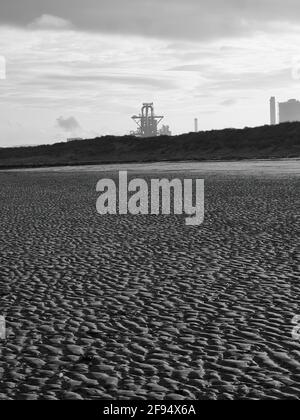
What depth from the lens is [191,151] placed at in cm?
7262

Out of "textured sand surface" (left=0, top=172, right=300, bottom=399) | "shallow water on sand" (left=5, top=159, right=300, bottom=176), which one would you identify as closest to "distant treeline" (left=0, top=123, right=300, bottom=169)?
"shallow water on sand" (left=5, top=159, right=300, bottom=176)

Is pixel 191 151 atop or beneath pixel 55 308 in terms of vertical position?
atop

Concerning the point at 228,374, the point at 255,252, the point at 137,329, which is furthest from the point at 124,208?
the point at 228,374

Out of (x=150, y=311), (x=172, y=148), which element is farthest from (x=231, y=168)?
(x=150, y=311)

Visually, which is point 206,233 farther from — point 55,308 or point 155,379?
point 155,379

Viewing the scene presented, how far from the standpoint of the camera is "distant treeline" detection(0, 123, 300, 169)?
6974 centimetres

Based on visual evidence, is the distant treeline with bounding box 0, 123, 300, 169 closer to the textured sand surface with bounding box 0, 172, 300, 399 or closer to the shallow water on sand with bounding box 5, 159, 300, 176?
the shallow water on sand with bounding box 5, 159, 300, 176

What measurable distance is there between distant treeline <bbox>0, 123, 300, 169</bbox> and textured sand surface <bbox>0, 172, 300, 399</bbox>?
182 feet

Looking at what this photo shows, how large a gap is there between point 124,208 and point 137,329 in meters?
12.1

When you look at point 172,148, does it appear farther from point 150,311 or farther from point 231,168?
point 150,311

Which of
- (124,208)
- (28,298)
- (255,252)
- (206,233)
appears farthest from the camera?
(124,208)

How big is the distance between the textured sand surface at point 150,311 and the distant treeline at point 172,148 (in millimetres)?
55324

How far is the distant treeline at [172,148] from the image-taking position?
6974 cm

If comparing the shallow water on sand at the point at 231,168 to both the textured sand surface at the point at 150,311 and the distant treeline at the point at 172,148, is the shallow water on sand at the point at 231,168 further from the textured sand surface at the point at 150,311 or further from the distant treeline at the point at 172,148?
the textured sand surface at the point at 150,311
